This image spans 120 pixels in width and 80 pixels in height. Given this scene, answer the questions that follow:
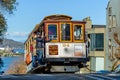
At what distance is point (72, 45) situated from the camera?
25219mm

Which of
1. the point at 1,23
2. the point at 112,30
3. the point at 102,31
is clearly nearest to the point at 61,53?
the point at 1,23

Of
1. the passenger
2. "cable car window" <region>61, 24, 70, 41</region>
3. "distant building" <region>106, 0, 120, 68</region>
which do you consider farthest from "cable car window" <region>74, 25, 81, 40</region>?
"distant building" <region>106, 0, 120, 68</region>

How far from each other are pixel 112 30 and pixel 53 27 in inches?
1229

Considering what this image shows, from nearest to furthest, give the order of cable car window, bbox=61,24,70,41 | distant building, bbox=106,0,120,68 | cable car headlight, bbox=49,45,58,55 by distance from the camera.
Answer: cable car window, bbox=61,24,70,41, cable car headlight, bbox=49,45,58,55, distant building, bbox=106,0,120,68

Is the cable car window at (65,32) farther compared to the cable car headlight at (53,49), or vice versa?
the cable car headlight at (53,49)

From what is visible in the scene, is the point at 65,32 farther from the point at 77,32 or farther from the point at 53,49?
the point at 53,49

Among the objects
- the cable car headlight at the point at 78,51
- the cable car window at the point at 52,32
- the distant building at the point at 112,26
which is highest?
the distant building at the point at 112,26

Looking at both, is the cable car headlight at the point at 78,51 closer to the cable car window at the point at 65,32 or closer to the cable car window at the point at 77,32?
the cable car window at the point at 77,32

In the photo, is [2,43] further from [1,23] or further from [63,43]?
[63,43]

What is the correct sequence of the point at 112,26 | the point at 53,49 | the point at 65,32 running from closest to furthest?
1. the point at 65,32
2. the point at 53,49
3. the point at 112,26

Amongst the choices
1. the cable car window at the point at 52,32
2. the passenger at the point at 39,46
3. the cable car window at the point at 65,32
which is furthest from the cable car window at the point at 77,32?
the passenger at the point at 39,46

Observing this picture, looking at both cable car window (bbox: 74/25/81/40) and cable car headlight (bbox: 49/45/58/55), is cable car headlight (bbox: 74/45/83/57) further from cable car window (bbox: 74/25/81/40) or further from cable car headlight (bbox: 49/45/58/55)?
cable car headlight (bbox: 49/45/58/55)

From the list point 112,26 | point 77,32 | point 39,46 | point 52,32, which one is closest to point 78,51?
point 77,32

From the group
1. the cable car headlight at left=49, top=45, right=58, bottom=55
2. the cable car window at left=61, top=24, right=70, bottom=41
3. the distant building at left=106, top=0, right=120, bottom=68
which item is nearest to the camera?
the cable car window at left=61, top=24, right=70, bottom=41
